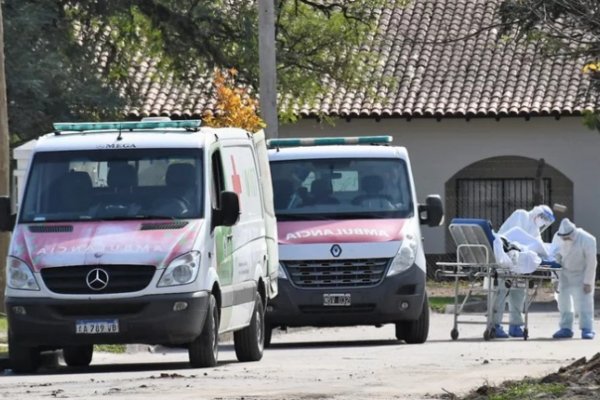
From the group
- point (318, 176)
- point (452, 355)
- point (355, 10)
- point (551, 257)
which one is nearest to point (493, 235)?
point (551, 257)

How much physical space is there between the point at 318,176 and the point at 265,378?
22.8 feet

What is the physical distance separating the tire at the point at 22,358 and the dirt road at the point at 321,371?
0.40ft

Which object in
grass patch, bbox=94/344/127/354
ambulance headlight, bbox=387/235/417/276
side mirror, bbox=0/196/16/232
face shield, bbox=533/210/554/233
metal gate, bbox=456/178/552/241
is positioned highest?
side mirror, bbox=0/196/16/232

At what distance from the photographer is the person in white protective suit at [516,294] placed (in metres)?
22.4

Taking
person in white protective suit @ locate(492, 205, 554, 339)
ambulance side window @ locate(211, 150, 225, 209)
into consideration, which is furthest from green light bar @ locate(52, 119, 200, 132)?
person in white protective suit @ locate(492, 205, 554, 339)

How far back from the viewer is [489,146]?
4406 centimetres

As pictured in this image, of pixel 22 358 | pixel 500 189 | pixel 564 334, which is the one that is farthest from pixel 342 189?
pixel 500 189

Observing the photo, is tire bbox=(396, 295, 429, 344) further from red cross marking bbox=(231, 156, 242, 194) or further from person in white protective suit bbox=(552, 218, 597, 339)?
red cross marking bbox=(231, 156, 242, 194)

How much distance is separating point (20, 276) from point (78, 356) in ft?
6.78

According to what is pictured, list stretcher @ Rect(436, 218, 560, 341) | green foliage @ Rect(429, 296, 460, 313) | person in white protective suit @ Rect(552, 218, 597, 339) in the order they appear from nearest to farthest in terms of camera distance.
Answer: stretcher @ Rect(436, 218, 560, 341) → person in white protective suit @ Rect(552, 218, 597, 339) → green foliage @ Rect(429, 296, 460, 313)

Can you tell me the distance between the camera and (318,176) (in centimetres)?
2181

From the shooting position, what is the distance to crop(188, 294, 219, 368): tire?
16.6 metres

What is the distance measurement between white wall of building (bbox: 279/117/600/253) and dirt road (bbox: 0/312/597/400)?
21.1 meters

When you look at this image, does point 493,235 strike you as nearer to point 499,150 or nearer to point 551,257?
point 551,257
